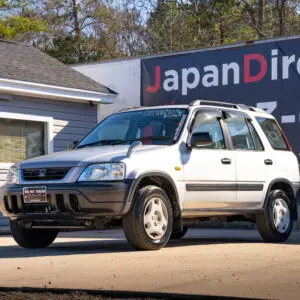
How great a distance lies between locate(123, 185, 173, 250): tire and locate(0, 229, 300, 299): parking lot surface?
0.16 meters

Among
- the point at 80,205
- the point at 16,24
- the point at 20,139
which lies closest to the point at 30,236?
the point at 80,205

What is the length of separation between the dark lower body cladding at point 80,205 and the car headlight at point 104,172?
84 millimetres

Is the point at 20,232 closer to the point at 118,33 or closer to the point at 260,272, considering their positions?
the point at 260,272

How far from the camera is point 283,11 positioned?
43094 millimetres

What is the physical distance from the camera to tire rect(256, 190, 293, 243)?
11.4 metres

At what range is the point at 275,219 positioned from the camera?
37.8 feet

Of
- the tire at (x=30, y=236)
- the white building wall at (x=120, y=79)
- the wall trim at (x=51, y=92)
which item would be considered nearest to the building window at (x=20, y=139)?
the wall trim at (x=51, y=92)

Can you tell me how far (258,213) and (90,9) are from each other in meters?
35.7

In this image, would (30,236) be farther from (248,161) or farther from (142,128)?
(248,161)

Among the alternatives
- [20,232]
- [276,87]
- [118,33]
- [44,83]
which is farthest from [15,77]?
[118,33]

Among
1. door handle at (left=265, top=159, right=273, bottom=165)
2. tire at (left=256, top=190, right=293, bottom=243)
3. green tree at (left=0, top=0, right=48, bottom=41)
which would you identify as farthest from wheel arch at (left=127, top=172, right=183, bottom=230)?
green tree at (left=0, top=0, right=48, bottom=41)

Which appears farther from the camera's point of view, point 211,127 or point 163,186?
point 211,127

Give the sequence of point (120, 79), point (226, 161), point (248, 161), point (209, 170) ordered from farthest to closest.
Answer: point (120, 79) → point (248, 161) → point (226, 161) → point (209, 170)

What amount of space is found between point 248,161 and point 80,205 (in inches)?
111
